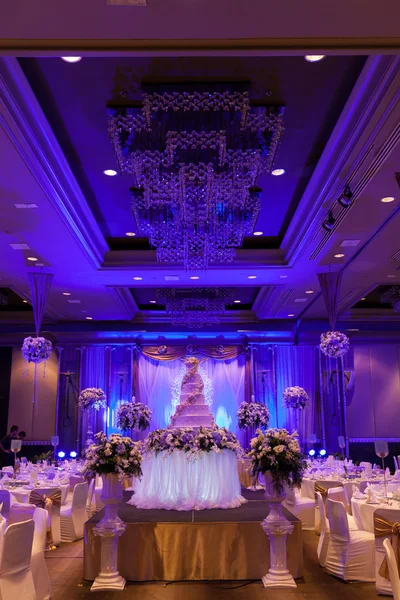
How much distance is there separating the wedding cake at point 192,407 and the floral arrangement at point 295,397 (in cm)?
483

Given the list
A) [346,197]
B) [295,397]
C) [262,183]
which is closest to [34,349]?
[262,183]

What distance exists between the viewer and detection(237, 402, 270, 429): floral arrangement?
13.7 meters

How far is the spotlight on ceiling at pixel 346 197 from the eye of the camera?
21.2 feet

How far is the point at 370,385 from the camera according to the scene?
1553cm

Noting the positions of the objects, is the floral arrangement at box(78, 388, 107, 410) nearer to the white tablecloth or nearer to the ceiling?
the ceiling

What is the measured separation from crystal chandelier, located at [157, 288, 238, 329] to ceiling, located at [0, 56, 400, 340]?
0.89 metres

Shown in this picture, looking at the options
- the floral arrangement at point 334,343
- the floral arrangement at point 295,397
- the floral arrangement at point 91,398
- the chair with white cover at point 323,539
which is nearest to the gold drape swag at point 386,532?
the chair with white cover at point 323,539

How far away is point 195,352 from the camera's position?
16.0m

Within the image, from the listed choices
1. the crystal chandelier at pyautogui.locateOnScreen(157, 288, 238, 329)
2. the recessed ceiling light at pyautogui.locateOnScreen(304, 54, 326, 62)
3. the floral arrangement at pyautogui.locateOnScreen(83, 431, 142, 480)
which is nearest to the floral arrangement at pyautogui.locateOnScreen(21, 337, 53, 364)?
the crystal chandelier at pyautogui.locateOnScreen(157, 288, 238, 329)

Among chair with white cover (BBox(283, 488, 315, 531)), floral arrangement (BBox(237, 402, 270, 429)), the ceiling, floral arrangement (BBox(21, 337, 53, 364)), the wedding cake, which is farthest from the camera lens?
floral arrangement (BBox(237, 402, 270, 429))

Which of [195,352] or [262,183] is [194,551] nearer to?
[262,183]

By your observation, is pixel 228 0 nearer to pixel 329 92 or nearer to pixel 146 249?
pixel 329 92

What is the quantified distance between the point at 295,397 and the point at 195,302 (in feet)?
13.1

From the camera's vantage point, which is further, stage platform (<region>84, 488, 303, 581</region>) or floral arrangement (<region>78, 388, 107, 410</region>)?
floral arrangement (<region>78, 388, 107, 410</region>)
